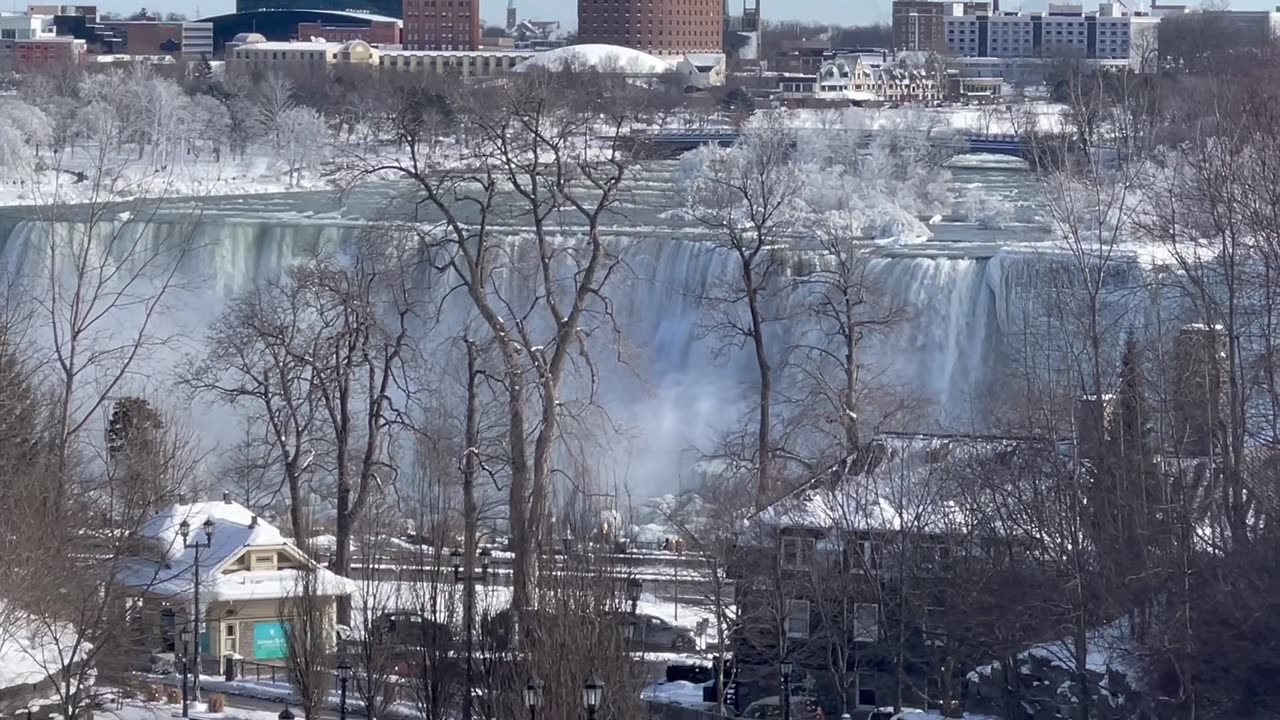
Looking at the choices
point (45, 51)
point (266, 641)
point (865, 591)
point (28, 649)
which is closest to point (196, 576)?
point (266, 641)

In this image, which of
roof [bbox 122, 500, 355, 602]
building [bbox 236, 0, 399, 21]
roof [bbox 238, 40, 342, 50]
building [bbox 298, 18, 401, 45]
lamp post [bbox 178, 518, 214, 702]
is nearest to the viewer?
lamp post [bbox 178, 518, 214, 702]

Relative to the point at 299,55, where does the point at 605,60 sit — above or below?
below

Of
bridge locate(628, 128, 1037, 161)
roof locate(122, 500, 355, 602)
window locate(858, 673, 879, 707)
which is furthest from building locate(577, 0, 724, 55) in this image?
window locate(858, 673, 879, 707)

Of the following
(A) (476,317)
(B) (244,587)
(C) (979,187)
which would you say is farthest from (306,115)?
(B) (244,587)

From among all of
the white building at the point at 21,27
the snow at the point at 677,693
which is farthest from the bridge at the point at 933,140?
the white building at the point at 21,27

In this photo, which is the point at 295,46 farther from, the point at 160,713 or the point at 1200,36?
the point at 160,713

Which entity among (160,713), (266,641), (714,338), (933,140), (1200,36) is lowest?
(266,641)

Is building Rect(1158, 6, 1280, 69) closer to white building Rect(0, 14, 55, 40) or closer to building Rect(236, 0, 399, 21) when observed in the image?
white building Rect(0, 14, 55, 40)

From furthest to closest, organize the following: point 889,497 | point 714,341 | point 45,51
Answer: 1. point 45,51
2. point 714,341
3. point 889,497
